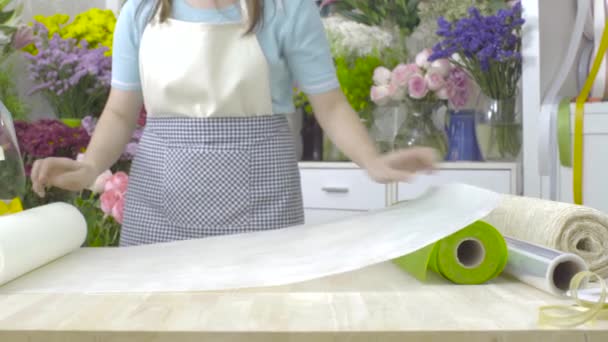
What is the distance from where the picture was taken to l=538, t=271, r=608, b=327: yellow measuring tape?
71cm

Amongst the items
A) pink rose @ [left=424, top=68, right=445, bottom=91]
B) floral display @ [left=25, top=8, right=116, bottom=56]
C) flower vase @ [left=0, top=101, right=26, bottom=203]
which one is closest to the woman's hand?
flower vase @ [left=0, top=101, right=26, bottom=203]

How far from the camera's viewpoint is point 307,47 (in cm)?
152

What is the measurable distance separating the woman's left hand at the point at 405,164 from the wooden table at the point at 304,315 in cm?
27

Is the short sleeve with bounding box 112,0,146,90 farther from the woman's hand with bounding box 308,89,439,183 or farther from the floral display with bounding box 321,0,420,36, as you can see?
the floral display with bounding box 321,0,420,36

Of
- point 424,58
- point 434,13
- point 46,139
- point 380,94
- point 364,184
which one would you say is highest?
point 434,13

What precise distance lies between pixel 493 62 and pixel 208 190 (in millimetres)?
1418

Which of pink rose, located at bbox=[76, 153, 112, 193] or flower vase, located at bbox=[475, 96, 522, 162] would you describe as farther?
flower vase, located at bbox=[475, 96, 522, 162]

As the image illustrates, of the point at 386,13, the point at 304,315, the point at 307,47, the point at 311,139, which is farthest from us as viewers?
the point at 311,139

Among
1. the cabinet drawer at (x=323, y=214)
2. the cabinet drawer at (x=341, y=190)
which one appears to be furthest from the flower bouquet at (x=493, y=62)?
the cabinet drawer at (x=323, y=214)

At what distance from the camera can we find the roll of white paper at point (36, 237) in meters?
0.93

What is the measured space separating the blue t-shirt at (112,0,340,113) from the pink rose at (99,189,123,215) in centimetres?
29

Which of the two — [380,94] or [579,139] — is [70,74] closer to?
[380,94]

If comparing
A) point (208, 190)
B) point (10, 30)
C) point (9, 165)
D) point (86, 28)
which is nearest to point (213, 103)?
point (208, 190)

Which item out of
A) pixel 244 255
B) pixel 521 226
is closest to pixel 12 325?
pixel 244 255
